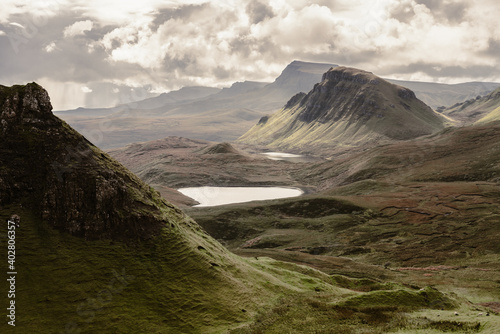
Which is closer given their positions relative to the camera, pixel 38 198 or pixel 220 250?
pixel 38 198

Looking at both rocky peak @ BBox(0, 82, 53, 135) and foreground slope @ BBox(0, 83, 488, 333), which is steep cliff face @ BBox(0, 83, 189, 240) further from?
foreground slope @ BBox(0, 83, 488, 333)

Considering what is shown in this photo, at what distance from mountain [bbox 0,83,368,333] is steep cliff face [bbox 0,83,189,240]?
96mm

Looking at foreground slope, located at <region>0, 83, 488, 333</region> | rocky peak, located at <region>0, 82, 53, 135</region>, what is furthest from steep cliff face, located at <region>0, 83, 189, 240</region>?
foreground slope, located at <region>0, 83, 488, 333</region>

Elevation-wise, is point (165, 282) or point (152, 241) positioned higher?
point (152, 241)

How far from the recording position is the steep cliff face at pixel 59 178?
1431 inches

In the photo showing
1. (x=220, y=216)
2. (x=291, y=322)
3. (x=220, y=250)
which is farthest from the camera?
(x=220, y=216)

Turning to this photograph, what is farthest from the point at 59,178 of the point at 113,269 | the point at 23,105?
the point at 113,269

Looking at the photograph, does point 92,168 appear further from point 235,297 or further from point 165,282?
point 235,297

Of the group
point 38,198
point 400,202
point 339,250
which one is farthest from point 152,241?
point 400,202

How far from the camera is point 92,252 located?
118 feet

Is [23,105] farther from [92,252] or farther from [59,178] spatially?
[92,252]

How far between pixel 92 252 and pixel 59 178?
8689mm

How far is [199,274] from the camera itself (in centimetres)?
3938

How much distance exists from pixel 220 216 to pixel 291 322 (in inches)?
4536
